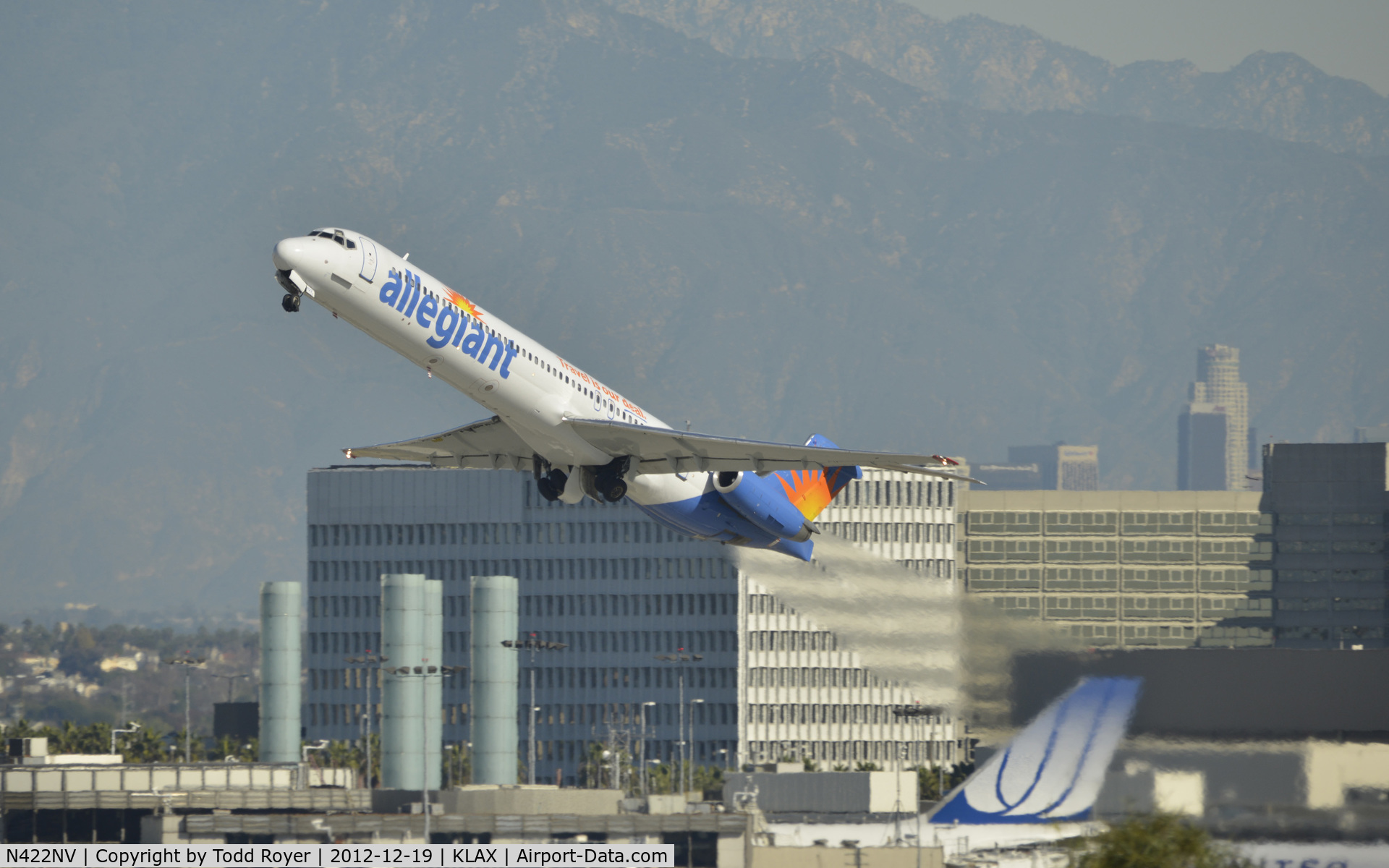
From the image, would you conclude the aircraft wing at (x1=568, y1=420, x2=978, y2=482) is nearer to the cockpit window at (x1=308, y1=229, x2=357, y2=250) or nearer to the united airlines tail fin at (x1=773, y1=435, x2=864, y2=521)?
the united airlines tail fin at (x1=773, y1=435, x2=864, y2=521)

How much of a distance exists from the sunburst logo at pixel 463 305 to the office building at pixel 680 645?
364 feet

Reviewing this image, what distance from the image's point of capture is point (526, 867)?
54.2 m

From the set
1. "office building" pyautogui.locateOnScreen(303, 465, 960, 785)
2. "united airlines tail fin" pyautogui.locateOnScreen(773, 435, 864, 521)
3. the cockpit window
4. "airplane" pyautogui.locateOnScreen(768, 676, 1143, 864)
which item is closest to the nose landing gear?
the cockpit window

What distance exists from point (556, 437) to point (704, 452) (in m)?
4.68

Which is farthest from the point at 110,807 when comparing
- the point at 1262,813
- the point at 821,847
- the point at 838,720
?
the point at 838,720

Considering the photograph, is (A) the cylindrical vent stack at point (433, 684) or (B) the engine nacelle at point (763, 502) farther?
(A) the cylindrical vent stack at point (433, 684)

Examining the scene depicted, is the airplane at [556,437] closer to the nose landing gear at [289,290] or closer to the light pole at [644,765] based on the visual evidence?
the nose landing gear at [289,290]

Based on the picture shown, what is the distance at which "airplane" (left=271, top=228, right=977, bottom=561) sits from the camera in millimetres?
52000

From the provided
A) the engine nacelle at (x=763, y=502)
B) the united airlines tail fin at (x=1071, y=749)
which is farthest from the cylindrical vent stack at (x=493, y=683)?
the united airlines tail fin at (x=1071, y=749)

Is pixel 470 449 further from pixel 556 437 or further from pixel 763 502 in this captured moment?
pixel 763 502

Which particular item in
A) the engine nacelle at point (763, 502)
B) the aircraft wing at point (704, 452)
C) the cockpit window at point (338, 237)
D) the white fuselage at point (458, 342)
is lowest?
the engine nacelle at point (763, 502)

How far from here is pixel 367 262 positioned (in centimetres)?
5194

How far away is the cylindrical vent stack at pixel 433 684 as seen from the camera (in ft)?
415

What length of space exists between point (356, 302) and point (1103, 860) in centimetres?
2352
